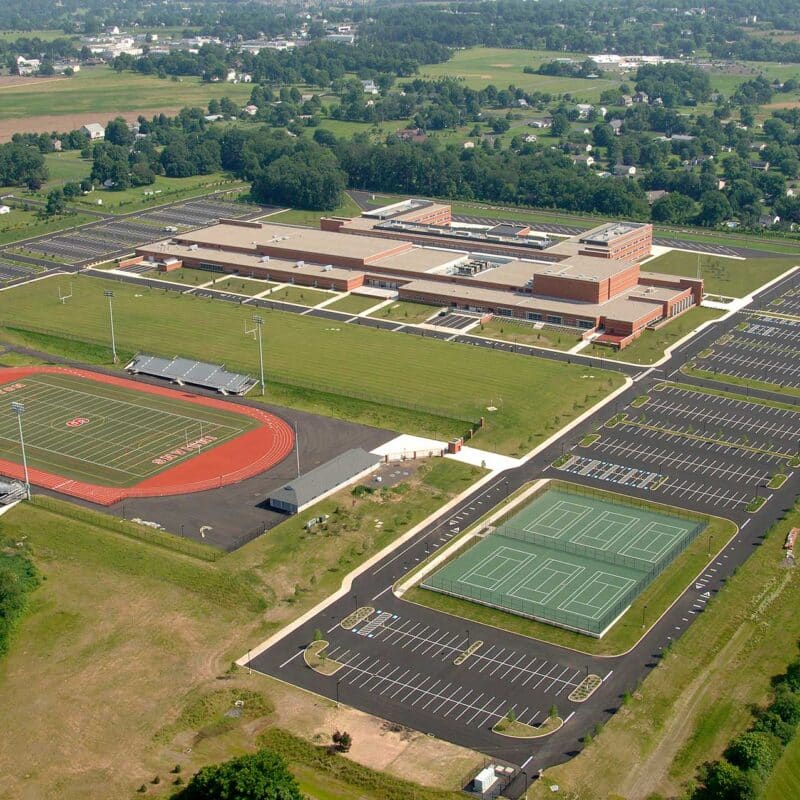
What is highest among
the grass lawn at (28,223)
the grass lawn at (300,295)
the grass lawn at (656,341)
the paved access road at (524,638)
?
the grass lawn at (28,223)

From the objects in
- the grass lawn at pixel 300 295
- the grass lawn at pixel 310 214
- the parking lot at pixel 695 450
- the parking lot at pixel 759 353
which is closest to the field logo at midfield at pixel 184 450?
the parking lot at pixel 695 450

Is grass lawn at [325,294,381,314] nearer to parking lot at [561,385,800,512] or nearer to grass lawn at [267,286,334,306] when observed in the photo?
grass lawn at [267,286,334,306]

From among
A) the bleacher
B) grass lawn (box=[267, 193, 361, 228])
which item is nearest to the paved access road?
the bleacher

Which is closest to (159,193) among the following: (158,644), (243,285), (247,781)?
(243,285)

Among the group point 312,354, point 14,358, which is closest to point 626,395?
point 312,354

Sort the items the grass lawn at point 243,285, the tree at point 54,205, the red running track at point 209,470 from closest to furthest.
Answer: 1. the red running track at point 209,470
2. the grass lawn at point 243,285
3. the tree at point 54,205

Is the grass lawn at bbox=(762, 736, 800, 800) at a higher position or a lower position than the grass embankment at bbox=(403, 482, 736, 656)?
lower

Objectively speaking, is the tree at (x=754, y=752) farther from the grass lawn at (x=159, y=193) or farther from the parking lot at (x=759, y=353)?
the grass lawn at (x=159, y=193)

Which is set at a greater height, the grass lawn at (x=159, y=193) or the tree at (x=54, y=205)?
the tree at (x=54, y=205)
